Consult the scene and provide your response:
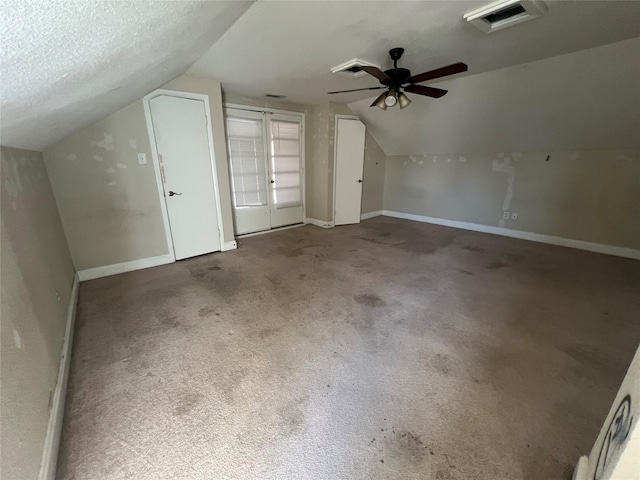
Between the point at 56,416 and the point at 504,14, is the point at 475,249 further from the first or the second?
the point at 56,416

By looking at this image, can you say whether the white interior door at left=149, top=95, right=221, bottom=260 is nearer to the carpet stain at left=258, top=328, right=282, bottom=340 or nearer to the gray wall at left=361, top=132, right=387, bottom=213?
the carpet stain at left=258, top=328, right=282, bottom=340

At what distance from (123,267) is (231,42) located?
281 centimetres

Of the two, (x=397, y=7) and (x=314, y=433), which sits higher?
(x=397, y=7)

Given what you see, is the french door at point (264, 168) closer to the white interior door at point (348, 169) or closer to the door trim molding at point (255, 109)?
the door trim molding at point (255, 109)

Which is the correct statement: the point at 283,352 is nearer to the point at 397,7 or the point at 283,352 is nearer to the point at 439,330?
the point at 439,330

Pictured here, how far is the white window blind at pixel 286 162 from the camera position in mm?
4750

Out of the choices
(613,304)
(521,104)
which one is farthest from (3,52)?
(521,104)

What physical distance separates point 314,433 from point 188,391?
2.67ft

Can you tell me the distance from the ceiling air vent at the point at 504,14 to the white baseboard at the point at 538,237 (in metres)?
3.68

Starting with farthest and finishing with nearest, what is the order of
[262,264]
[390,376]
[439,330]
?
[262,264], [439,330], [390,376]

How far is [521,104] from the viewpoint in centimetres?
359

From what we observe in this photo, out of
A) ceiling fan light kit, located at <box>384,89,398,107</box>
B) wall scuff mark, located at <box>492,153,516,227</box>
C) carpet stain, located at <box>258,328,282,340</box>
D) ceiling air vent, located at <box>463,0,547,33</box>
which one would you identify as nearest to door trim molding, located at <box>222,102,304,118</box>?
ceiling fan light kit, located at <box>384,89,398,107</box>

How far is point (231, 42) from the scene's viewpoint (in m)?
2.39

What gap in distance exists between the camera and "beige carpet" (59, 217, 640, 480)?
1247 millimetres
